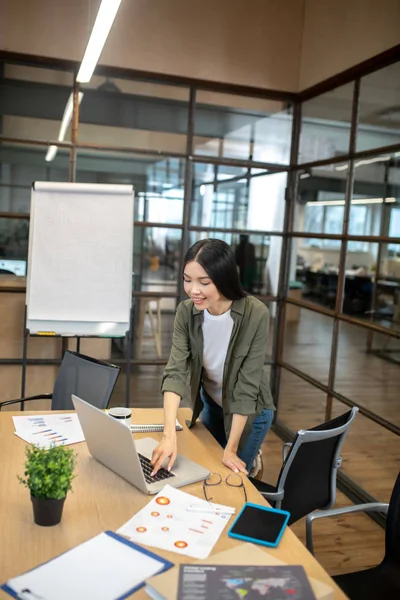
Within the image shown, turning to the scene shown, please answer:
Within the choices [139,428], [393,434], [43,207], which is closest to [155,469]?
[139,428]

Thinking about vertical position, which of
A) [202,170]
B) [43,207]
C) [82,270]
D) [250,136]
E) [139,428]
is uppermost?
[250,136]

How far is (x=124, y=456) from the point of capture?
171 cm

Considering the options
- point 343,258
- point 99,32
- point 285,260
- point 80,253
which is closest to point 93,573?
point 99,32

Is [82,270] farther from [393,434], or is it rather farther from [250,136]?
[393,434]

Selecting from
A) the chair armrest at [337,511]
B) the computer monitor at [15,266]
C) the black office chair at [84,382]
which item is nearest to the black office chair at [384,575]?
the chair armrest at [337,511]

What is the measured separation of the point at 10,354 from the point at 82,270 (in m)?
0.91

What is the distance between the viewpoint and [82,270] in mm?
3627

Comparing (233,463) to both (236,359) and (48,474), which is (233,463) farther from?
(48,474)

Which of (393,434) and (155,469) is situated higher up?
(155,469)

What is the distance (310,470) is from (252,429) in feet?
1.08

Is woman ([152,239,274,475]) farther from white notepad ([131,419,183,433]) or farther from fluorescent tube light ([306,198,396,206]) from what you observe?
fluorescent tube light ([306,198,396,206])

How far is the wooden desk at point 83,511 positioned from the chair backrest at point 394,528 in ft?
1.51

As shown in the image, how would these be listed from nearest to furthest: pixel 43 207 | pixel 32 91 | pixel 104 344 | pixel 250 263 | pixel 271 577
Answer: pixel 271 577 < pixel 43 207 < pixel 32 91 < pixel 104 344 < pixel 250 263

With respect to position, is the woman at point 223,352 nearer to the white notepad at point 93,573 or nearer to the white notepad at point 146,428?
the white notepad at point 146,428
